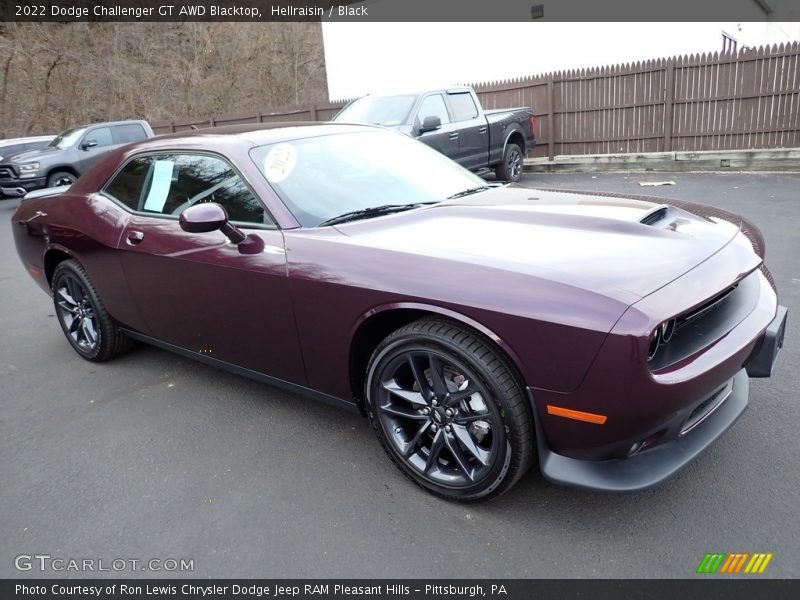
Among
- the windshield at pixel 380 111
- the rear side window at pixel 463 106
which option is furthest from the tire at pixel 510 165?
the windshield at pixel 380 111

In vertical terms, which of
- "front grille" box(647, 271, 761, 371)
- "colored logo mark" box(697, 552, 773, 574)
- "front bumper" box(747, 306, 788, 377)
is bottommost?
"colored logo mark" box(697, 552, 773, 574)

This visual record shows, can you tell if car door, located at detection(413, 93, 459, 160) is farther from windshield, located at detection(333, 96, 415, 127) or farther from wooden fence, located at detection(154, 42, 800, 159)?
wooden fence, located at detection(154, 42, 800, 159)

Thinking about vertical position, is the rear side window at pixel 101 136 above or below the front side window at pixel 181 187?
below

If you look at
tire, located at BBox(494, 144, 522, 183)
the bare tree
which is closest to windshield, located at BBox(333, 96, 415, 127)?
tire, located at BBox(494, 144, 522, 183)

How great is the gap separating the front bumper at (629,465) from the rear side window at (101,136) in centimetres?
1477

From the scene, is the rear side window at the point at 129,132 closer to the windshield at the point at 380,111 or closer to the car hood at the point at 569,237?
the windshield at the point at 380,111

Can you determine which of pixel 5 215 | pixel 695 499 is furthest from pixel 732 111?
pixel 5 215

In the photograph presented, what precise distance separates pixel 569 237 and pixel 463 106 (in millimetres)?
8618

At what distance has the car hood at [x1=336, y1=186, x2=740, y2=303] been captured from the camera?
2217 millimetres

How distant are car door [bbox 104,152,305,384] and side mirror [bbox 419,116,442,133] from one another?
5852 millimetres

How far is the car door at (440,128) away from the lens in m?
9.52

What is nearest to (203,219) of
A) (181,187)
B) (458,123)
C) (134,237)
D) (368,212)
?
(368,212)

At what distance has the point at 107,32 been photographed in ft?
90.5

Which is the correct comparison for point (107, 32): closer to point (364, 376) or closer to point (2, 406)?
point (2, 406)
